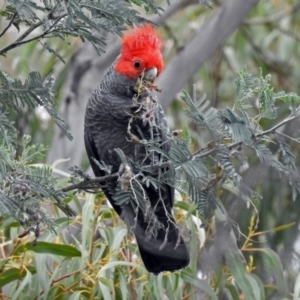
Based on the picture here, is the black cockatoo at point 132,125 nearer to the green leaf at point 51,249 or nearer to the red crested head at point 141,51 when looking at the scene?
the red crested head at point 141,51

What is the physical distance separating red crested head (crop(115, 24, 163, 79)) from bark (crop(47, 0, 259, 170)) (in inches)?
44.9

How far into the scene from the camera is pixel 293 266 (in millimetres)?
2039

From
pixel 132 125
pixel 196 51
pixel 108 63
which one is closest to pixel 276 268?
pixel 132 125

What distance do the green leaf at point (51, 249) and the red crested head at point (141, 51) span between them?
549mm

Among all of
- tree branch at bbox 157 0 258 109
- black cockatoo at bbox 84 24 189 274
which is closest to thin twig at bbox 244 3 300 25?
tree branch at bbox 157 0 258 109

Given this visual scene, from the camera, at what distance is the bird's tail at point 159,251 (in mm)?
1919

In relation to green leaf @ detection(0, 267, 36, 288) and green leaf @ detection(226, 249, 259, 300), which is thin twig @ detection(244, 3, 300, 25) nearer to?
green leaf @ detection(226, 249, 259, 300)

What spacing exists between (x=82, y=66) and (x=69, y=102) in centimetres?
18

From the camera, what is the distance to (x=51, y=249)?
2041 mm

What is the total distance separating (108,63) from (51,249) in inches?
55.4

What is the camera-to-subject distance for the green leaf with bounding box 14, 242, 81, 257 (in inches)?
80.0

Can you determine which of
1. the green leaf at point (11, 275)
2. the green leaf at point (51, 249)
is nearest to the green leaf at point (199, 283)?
the green leaf at point (51, 249)

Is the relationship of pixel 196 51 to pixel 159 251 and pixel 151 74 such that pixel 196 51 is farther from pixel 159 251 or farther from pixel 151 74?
pixel 159 251

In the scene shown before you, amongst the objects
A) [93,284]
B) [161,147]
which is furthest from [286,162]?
[93,284]
